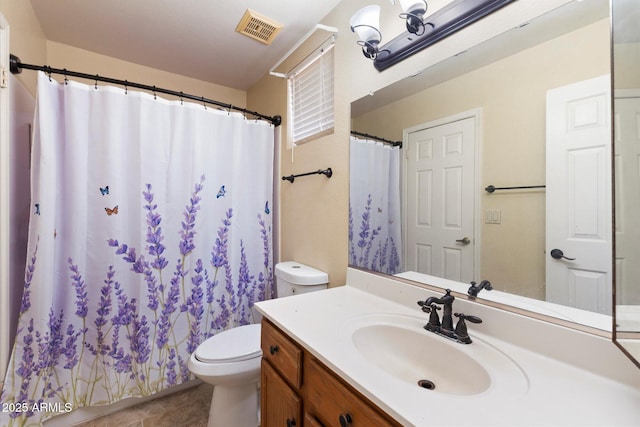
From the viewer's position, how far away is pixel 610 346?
617mm

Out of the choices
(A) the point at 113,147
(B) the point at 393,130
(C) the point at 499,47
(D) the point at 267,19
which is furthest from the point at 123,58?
(C) the point at 499,47

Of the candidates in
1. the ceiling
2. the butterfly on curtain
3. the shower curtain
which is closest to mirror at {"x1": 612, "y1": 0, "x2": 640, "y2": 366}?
the ceiling

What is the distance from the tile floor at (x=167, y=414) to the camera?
146 cm

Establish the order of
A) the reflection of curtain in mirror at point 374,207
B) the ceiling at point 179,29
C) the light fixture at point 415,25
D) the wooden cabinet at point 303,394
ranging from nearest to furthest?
the wooden cabinet at point 303,394
the light fixture at point 415,25
the reflection of curtain in mirror at point 374,207
the ceiling at point 179,29

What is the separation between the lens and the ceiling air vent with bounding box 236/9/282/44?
1491mm

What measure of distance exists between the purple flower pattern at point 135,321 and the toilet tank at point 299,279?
37cm

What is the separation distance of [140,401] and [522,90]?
2.48 metres

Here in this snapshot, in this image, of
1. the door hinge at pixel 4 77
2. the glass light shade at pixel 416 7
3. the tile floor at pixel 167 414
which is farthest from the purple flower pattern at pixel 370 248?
the door hinge at pixel 4 77

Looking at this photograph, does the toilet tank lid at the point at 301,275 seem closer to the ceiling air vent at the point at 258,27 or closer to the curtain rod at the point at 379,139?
the curtain rod at the point at 379,139

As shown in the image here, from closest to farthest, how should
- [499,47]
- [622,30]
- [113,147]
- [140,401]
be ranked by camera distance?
1. [622,30]
2. [499,47]
3. [113,147]
4. [140,401]

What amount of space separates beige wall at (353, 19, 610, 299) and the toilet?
90cm

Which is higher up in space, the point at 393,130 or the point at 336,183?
the point at 393,130

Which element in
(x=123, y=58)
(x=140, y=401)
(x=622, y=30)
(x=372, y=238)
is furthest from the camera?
(x=123, y=58)

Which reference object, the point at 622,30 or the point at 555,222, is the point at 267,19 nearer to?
the point at 622,30
